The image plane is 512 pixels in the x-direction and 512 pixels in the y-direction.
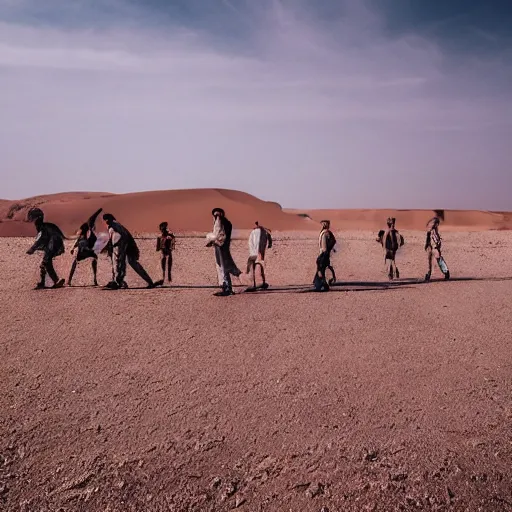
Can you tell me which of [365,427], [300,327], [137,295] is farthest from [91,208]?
[365,427]

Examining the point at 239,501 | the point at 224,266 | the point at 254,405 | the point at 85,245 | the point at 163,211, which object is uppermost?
the point at 163,211

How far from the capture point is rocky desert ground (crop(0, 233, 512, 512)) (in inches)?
186

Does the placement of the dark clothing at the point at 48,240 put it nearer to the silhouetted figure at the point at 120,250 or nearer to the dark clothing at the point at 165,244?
the silhouetted figure at the point at 120,250

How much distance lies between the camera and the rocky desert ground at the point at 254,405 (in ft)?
15.5

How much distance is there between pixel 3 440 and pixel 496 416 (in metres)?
4.96

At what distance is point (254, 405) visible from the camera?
6.15 meters

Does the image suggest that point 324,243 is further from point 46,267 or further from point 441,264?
point 46,267

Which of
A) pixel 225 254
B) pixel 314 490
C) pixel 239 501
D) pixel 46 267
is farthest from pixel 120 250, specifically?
pixel 314 490

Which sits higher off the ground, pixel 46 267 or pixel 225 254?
pixel 225 254

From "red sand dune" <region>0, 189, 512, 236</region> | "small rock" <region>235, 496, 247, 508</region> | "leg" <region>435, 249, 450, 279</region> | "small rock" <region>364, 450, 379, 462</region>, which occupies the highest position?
"red sand dune" <region>0, 189, 512, 236</region>

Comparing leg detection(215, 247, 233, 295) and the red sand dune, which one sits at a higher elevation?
the red sand dune

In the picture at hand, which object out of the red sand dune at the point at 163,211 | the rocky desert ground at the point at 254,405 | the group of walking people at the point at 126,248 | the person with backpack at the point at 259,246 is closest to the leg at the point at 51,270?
the group of walking people at the point at 126,248

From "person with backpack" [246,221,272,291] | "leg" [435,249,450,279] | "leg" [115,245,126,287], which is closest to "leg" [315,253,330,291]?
"person with backpack" [246,221,272,291]

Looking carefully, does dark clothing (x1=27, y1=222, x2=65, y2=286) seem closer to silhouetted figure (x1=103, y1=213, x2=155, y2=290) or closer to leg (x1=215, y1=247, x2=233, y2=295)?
silhouetted figure (x1=103, y1=213, x2=155, y2=290)
